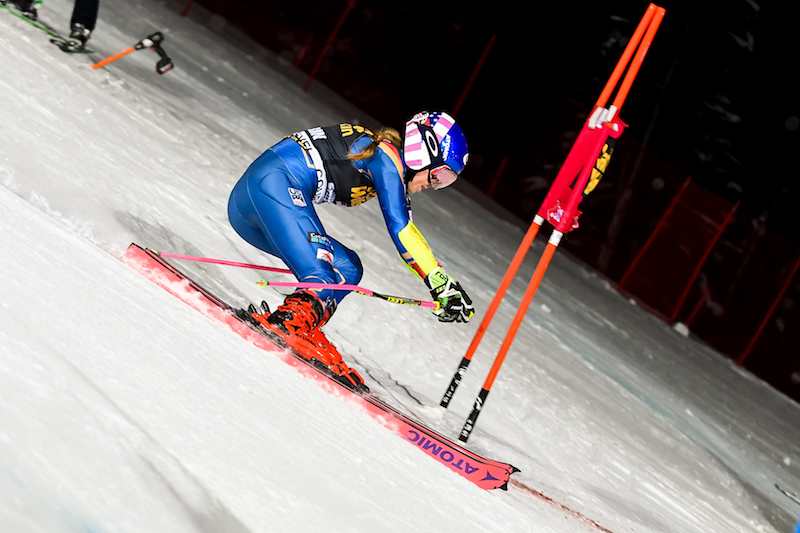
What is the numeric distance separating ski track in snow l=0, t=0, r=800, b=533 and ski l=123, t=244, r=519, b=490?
86 mm

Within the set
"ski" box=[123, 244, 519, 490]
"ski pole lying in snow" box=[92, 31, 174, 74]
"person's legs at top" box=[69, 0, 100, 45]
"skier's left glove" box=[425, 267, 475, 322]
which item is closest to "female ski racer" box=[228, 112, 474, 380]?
"skier's left glove" box=[425, 267, 475, 322]

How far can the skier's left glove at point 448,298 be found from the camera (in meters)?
3.22

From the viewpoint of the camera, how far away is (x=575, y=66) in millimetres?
23250

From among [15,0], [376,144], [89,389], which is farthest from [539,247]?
[89,389]

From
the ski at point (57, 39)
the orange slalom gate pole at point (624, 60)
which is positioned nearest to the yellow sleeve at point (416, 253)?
the orange slalom gate pole at point (624, 60)

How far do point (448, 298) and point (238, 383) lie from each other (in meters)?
1.16

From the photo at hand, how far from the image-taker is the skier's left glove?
10.6 feet

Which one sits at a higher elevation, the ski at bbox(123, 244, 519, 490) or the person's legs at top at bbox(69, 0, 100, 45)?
the person's legs at top at bbox(69, 0, 100, 45)

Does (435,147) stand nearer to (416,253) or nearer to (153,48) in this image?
(416,253)

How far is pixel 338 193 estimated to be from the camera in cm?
360

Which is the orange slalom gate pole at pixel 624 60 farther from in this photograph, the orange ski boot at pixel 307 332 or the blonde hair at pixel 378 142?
the orange ski boot at pixel 307 332

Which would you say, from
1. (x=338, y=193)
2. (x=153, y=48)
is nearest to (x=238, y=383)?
(x=338, y=193)

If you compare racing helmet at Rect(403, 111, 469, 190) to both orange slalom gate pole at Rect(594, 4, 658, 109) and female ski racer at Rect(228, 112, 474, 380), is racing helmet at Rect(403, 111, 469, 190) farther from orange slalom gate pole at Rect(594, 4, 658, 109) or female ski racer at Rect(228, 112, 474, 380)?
orange slalom gate pole at Rect(594, 4, 658, 109)

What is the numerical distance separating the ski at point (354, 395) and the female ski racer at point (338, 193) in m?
0.14
